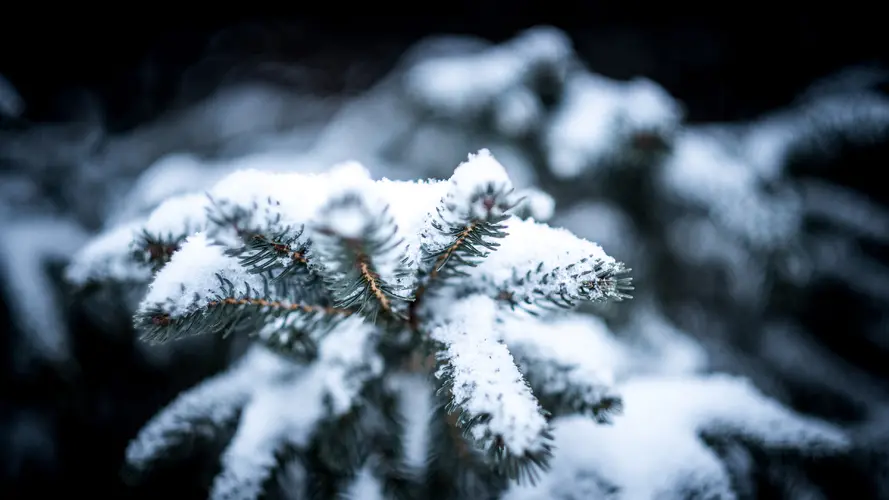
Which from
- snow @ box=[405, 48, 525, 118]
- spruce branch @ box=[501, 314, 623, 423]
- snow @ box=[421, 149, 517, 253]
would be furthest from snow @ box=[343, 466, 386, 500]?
snow @ box=[405, 48, 525, 118]

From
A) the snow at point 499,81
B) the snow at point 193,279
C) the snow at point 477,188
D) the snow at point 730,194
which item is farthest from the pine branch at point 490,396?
the snow at point 730,194

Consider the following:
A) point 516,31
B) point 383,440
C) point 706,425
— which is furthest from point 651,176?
point 516,31

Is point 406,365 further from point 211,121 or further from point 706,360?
point 211,121

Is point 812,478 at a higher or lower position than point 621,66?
lower

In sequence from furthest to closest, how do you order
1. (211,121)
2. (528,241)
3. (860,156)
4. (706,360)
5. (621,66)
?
1. (621,66)
2. (211,121)
3. (706,360)
4. (860,156)
5. (528,241)

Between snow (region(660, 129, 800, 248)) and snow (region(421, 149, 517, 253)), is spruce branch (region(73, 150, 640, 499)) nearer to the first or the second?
snow (region(421, 149, 517, 253))

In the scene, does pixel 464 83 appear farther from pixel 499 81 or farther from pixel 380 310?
pixel 380 310
